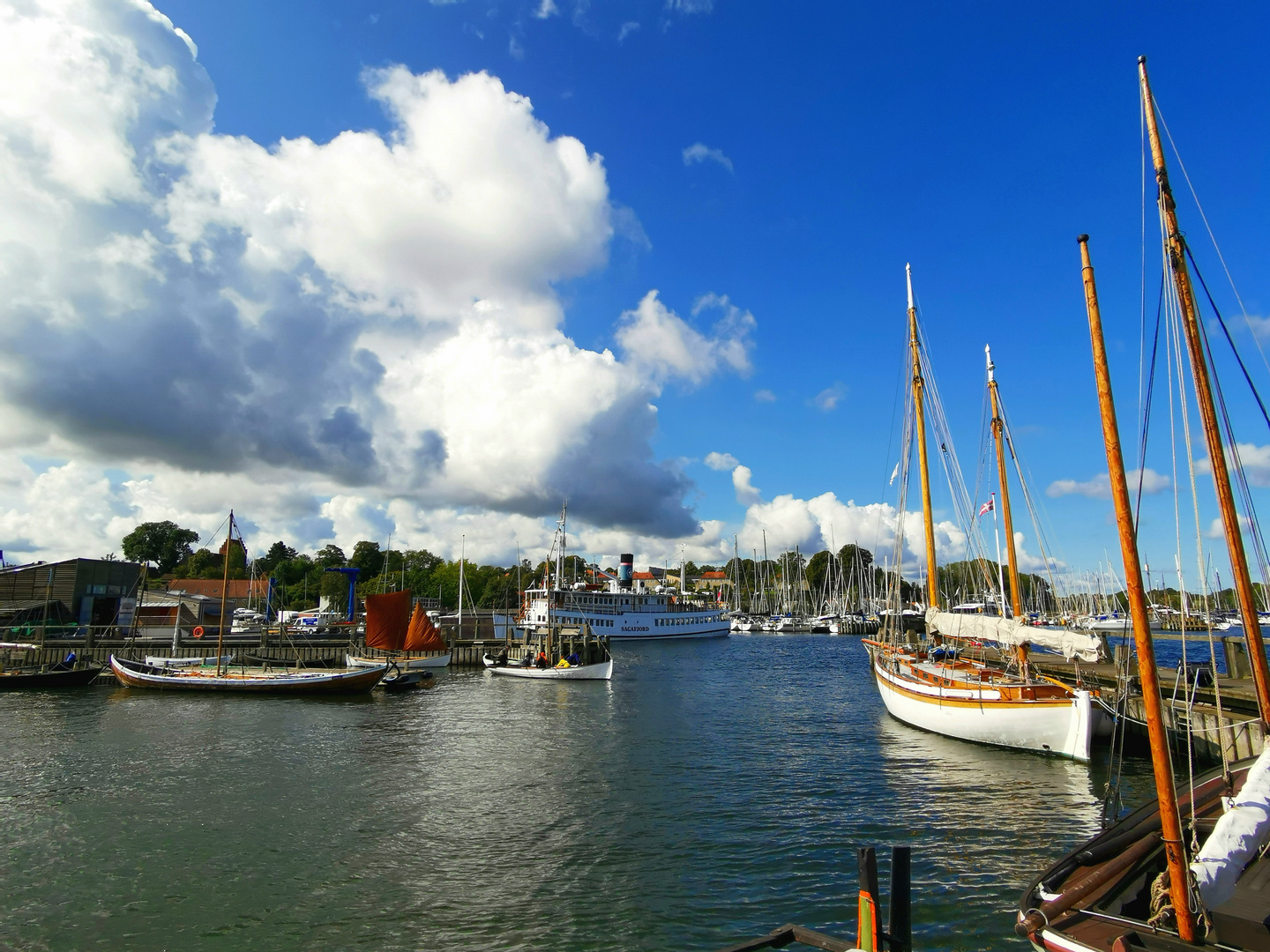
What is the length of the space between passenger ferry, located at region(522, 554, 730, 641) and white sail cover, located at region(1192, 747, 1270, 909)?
85.7 m

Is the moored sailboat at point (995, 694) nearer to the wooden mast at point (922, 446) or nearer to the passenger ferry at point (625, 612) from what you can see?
the wooden mast at point (922, 446)

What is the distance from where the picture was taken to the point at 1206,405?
1194cm

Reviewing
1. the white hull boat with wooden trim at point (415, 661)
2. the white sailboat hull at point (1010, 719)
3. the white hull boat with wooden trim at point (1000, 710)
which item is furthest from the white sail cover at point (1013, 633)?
the white hull boat with wooden trim at point (415, 661)

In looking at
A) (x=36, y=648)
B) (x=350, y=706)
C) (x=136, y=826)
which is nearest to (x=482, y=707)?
(x=350, y=706)

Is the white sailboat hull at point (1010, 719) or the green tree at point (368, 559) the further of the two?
the green tree at point (368, 559)

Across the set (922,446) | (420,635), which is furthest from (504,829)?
(420,635)

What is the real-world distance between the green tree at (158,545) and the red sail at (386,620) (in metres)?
127

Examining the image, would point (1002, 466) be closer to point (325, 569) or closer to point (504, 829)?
point (504, 829)

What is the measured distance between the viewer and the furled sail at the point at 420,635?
191 ft

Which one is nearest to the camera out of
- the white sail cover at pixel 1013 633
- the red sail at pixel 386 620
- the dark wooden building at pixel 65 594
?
the white sail cover at pixel 1013 633

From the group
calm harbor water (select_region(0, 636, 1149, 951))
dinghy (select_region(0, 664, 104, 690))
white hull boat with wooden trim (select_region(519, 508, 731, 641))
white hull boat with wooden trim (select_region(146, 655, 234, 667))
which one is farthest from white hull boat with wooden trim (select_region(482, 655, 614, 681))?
white hull boat with wooden trim (select_region(519, 508, 731, 641))

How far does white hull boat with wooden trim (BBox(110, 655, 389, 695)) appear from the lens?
44.0m

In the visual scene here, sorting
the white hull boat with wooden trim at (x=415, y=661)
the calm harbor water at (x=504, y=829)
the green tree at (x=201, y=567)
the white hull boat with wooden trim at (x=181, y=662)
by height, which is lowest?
the calm harbor water at (x=504, y=829)

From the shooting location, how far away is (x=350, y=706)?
40094 millimetres
